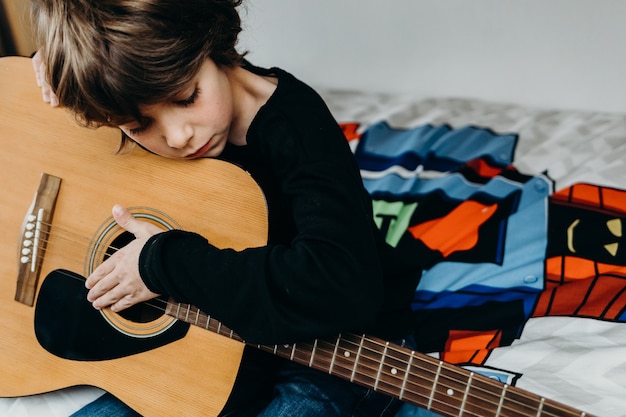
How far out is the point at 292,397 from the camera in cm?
102

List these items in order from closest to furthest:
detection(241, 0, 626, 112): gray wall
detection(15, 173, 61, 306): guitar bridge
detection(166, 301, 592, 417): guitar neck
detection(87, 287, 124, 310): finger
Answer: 1. detection(166, 301, 592, 417): guitar neck
2. detection(87, 287, 124, 310): finger
3. detection(15, 173, 61, 306): guitar bridge
4. detection(241, 0, 626, 112): gray wall

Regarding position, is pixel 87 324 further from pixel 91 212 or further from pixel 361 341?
pixel 361 341

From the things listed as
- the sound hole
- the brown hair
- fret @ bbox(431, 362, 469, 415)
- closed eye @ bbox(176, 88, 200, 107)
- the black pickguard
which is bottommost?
the black pickguard

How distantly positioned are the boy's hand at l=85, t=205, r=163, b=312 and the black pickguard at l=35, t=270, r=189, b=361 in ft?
0.13

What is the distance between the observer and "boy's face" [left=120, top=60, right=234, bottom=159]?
0.94 m

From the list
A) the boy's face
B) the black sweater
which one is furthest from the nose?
the black sweater

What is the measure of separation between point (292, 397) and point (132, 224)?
378 mm

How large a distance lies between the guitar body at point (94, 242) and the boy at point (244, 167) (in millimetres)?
39

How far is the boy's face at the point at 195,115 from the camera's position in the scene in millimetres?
939

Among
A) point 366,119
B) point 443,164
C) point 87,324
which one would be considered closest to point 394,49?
point 366,119

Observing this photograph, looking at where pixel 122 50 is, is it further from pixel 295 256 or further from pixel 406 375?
pixel 406 375

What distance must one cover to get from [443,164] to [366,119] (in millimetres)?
299

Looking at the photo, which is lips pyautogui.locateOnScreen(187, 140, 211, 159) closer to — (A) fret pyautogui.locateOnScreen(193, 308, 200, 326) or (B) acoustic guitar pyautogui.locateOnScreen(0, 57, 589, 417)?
(B) acoustic guitar pyautogui.locateOnScreen(0, 57, 589, 417)

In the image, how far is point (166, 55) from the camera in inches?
35.4
